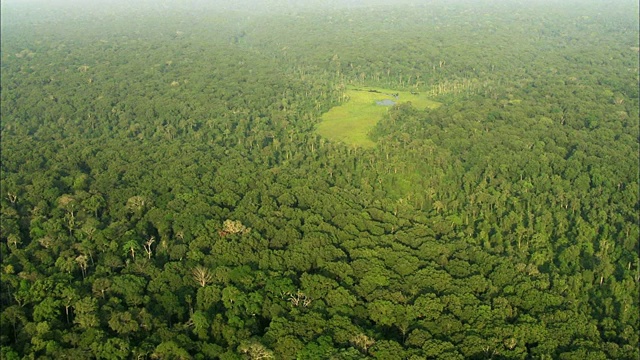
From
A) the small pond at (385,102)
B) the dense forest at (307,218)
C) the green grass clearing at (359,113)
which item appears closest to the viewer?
the dense forest at (307,218)

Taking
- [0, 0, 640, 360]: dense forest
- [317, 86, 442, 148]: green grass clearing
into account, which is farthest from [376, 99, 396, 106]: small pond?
[0, 0, 640, 360]: dense forest

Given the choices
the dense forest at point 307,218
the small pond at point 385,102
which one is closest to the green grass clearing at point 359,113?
the small pond at point 385,102

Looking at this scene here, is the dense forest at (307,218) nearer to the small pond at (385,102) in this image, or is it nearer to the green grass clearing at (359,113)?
the green grass clearing at (359,113)

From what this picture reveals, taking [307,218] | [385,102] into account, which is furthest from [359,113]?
[307,218]

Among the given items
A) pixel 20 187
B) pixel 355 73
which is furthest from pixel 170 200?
pixel 355 73

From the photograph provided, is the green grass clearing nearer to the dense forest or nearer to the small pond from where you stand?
the small pond

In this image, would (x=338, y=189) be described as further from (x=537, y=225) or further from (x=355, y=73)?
(x=355, y=73)
